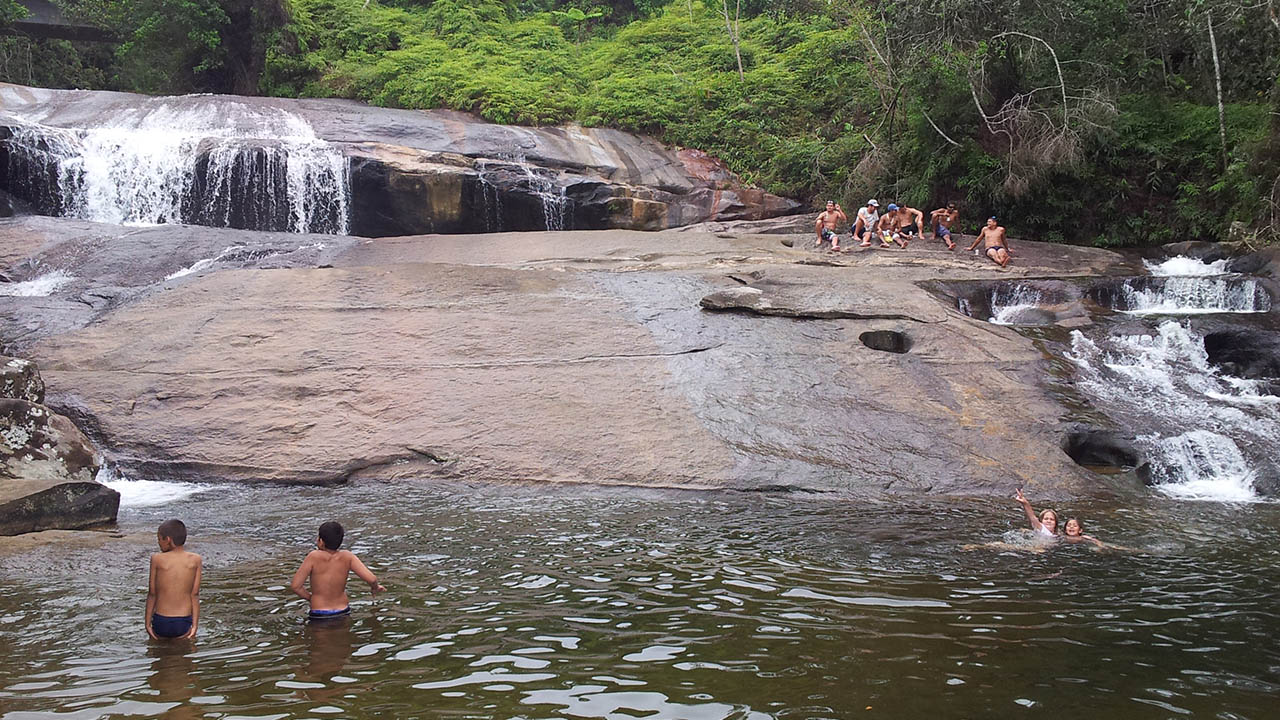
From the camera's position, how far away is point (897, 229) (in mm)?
19938

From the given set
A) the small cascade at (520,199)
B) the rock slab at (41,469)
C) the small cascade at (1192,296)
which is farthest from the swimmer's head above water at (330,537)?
the small cascade at (520,199)

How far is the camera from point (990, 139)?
22.3 meters

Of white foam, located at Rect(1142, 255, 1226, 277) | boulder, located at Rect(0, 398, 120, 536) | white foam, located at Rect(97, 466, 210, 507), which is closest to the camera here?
boulder, located at Rect(0, 398, 120, 536)

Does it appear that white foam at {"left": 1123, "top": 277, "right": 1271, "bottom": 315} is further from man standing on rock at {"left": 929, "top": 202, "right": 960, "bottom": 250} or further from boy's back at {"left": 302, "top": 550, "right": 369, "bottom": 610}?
boy's back at {"left": 302, "top": 550, "right": 369, "bottom": 610}

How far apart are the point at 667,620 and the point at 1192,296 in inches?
543

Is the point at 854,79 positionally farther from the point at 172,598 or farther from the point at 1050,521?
the point at 172,598

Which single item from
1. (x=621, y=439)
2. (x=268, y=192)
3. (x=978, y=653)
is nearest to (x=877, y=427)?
(x=621, y=439)

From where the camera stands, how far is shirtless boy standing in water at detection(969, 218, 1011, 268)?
17219 mm

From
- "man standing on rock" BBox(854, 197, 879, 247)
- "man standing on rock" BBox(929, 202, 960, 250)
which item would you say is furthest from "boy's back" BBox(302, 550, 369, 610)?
"man standing on rock" BBox(929, 202, 960, 250)

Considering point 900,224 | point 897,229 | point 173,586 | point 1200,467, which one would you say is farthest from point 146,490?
point 900,224

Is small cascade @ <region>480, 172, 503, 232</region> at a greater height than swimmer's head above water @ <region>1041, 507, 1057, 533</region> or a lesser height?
greater

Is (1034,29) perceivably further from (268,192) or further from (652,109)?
(268,192)

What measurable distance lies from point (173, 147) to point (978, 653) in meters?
21.7

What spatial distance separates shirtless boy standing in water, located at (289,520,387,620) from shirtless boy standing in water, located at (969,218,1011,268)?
14.5 m
